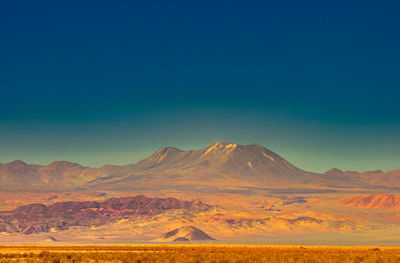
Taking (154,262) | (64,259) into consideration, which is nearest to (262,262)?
(154,262)

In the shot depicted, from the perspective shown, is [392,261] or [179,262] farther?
[392,261]

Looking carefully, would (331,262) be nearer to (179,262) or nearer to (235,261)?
(235,261)

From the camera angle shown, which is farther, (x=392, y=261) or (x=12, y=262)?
(x=392, y=261)

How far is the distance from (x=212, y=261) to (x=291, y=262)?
647 cm

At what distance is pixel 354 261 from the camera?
49.2 meters

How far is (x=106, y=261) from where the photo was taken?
46.3 meters

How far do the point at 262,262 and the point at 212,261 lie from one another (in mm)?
4052

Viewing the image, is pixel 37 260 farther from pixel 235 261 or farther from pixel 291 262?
pixel 291 262

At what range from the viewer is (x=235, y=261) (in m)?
46.8

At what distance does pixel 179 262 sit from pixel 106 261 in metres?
5.90

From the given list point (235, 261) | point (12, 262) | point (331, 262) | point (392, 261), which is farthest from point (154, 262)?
point (392, 261)

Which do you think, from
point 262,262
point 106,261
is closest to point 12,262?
point 106,261

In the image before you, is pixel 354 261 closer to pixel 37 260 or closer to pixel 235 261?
pixel 235 261

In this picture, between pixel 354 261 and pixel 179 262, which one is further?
pixel 354 261
